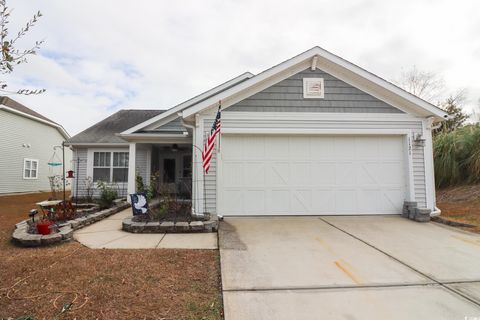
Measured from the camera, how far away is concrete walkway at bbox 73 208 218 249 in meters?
4.70

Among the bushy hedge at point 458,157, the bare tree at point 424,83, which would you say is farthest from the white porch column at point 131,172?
the bare tree at point 424,83

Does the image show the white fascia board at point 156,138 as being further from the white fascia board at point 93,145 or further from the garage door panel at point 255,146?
the garage door panel at point 255,146

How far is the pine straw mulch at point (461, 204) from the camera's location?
645cm

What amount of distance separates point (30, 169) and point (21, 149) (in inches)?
64.0

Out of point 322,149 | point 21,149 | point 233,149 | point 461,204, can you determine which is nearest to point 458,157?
point 461,204

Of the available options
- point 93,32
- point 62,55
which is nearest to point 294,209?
point 93,32

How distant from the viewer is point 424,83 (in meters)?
20.2

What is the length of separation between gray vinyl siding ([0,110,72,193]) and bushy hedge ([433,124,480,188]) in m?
23.7

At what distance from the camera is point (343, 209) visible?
7109 mm

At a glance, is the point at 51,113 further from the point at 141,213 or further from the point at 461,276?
the point at 461,276

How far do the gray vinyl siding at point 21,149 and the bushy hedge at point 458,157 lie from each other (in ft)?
77.6

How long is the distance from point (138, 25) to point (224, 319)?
31.9ft

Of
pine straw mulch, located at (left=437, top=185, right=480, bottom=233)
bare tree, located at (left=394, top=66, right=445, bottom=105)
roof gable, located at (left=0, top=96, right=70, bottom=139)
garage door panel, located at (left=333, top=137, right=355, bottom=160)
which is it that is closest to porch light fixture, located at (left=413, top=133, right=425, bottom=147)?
garage door panel, located at (left=333, top=137, right=355, bottom=160)

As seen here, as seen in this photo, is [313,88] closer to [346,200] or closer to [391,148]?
[391,148]
